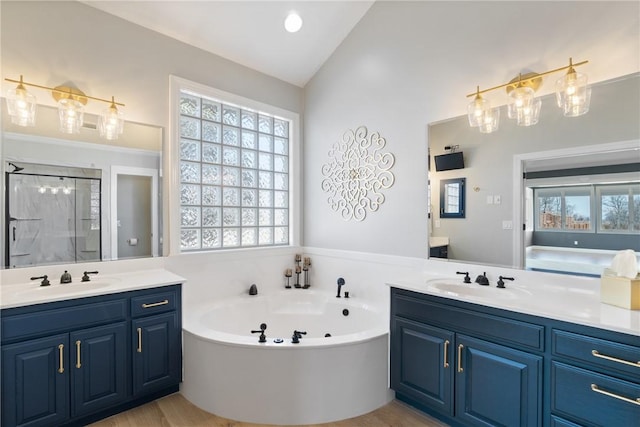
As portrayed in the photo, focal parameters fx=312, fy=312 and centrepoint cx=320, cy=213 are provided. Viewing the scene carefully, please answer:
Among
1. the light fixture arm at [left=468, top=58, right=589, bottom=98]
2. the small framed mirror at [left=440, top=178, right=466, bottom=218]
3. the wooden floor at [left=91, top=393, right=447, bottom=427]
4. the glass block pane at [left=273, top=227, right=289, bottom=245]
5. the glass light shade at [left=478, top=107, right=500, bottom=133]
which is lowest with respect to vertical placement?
the wooden floor at [left=91, top=393, right=447, bottom=427]

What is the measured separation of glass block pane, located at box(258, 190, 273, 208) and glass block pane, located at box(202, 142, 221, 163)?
0.60 metres

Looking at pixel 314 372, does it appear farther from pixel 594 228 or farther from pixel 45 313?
pixel 594 228

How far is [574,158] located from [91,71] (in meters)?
3.40

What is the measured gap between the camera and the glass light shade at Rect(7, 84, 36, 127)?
6.64 ft

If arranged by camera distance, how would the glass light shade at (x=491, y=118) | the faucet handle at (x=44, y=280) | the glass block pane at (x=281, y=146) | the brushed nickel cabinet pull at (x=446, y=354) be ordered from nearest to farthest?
the brushed nickel cabinet pull at (x=446, y=354), the faucet handle at (x=44, y=280), the glass light shade at (x=491, y=118), the glass block pane at (x=281, y=146)

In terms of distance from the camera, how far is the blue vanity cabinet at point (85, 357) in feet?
5.65

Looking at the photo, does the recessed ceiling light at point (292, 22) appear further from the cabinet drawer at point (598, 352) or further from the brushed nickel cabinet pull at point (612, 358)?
the brushed nickel cabinet pull at point (612, 358)

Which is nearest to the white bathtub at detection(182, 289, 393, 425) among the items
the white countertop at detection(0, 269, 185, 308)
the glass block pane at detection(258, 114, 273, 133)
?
the white countertop at detection(0, 269, 185, 308)

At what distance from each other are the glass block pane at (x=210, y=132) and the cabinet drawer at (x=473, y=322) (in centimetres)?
223

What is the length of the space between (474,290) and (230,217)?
229cm

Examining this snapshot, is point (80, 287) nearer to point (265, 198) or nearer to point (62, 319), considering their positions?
point (62, 319)

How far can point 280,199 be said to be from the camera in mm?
3625

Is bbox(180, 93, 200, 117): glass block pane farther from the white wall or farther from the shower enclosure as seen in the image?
the white wall

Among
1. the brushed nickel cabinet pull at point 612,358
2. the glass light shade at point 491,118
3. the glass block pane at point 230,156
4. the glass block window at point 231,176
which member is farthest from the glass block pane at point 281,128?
the brushed nickel cabinet pull at point 612,358
